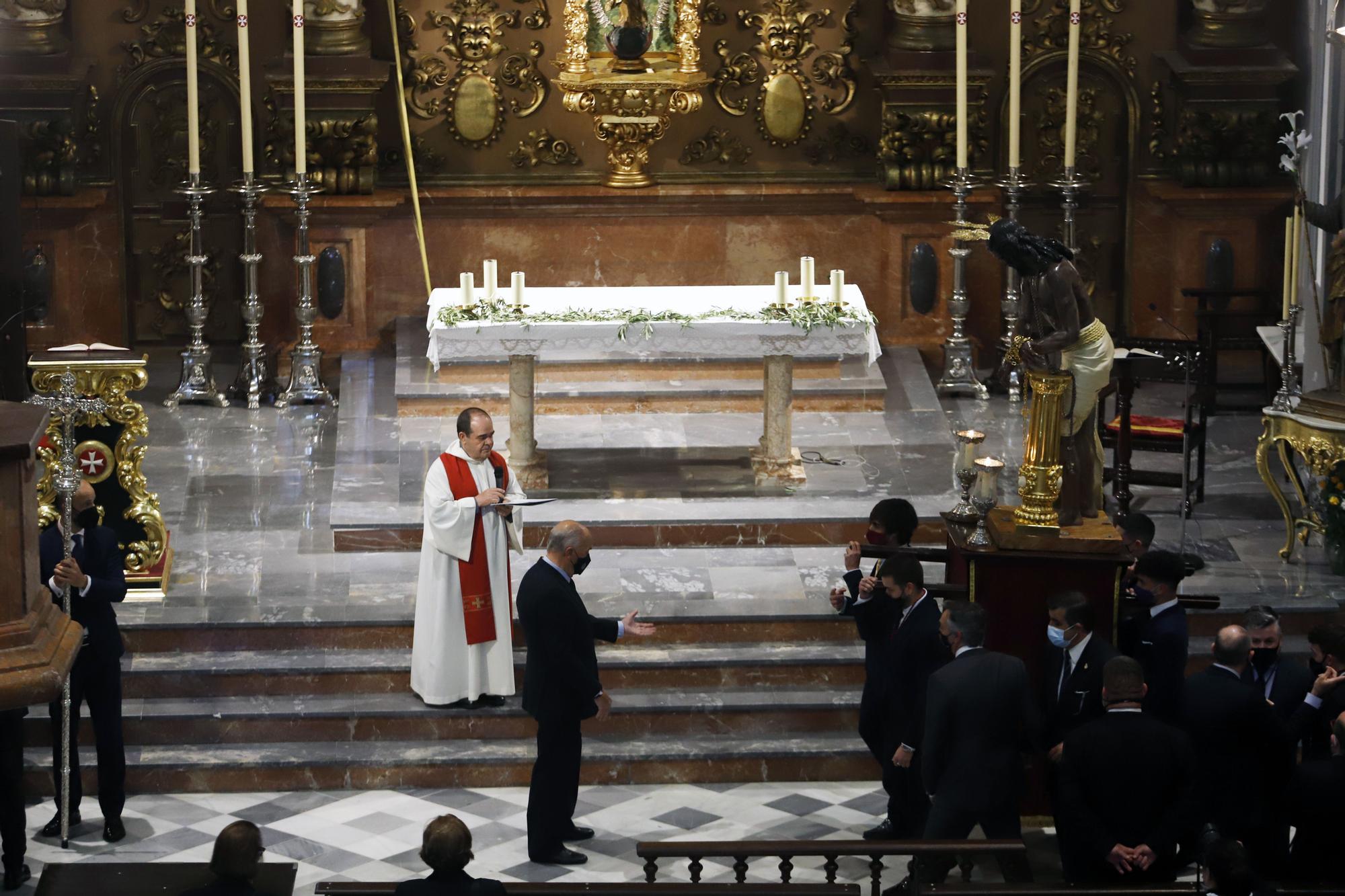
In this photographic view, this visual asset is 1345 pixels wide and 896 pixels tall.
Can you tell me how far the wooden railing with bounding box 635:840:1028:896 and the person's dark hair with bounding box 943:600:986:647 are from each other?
2.92 ft

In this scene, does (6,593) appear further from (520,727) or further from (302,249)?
(302,249)

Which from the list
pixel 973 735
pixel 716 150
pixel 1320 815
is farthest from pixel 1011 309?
pixel 1320 815

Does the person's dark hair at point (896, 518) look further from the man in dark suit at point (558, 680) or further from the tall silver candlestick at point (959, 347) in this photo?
the tall silver candlestick at point (959, 347)

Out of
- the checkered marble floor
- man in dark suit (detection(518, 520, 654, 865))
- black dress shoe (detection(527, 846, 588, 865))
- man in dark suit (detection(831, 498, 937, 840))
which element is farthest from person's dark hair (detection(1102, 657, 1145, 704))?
black dress shoe (detection(527, 846, 588, 865))

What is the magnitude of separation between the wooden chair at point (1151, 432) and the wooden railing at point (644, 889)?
5366 millimetres

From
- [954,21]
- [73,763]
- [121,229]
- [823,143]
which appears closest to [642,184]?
[823,143]

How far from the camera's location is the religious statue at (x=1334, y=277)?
39.5ft

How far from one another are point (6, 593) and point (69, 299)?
34.2 feet

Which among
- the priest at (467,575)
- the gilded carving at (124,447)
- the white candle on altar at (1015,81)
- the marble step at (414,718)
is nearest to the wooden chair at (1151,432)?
the white candle on altar at (1015,81)

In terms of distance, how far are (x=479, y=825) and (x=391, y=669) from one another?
1.18m

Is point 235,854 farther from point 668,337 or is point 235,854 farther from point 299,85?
point 299,85

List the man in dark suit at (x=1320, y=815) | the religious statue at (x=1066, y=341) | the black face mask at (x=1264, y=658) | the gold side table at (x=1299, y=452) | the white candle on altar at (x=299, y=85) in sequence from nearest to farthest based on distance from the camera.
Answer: the man in dark suit at (x=1320, y=815) → the black face mask at (x=1264, y=658) → the religious statue at (x=1066, y=341) → the gold side table at (x=1299, y=452) → the white candle on altar at (x=299, y=85)

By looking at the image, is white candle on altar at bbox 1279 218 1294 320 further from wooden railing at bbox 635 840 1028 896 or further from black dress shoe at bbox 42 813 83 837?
black dress shoe at bbox 42 813 83 837

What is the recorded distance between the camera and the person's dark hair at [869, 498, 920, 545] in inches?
381
